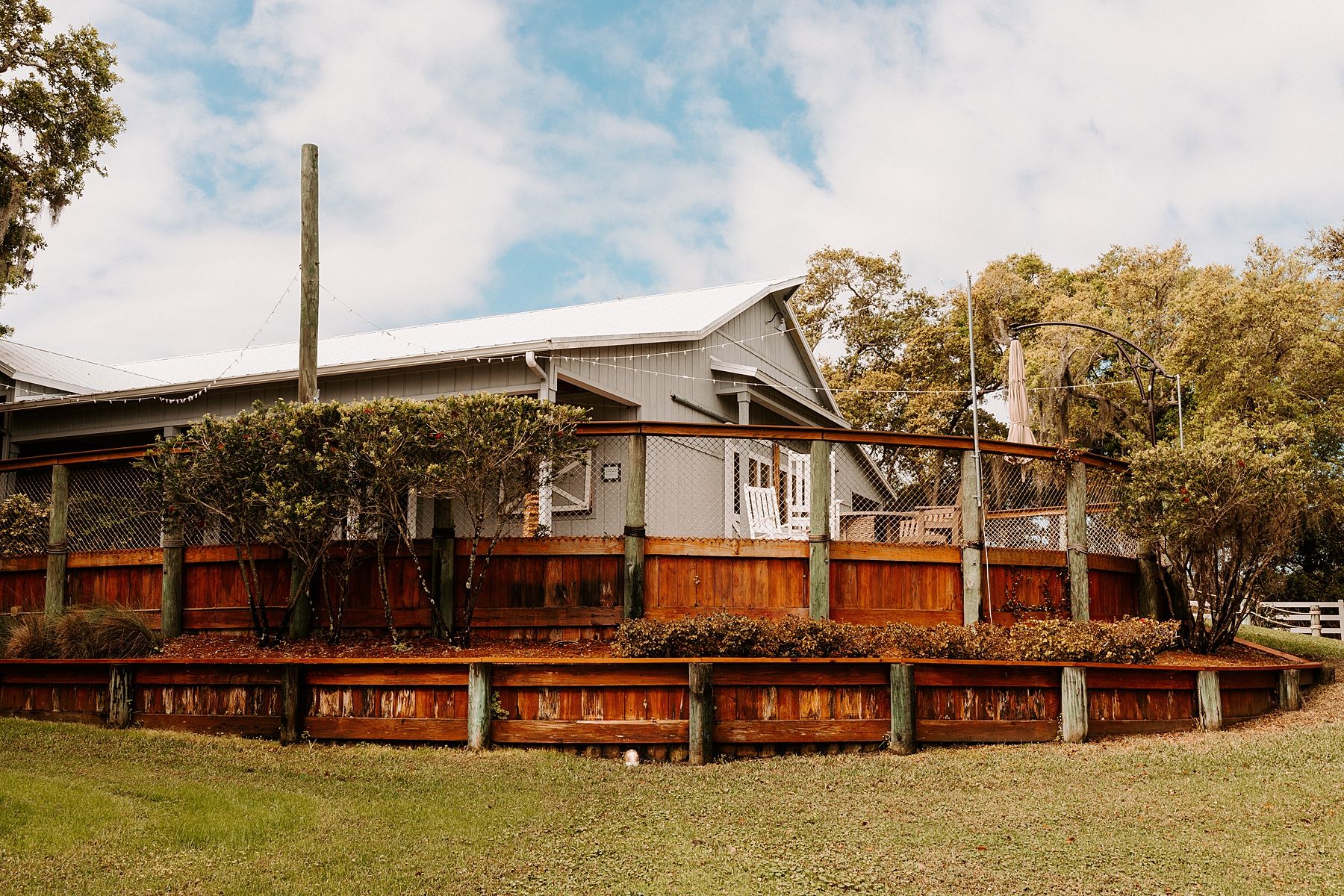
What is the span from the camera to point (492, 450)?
29.7ft

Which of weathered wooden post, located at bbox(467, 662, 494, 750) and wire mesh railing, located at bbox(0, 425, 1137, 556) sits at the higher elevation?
wire mesh railing, located at bbox(0, 425, 1137, 556)

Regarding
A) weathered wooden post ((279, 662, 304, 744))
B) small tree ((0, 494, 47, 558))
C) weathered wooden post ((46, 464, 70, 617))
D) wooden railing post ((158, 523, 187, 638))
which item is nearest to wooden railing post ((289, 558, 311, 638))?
wooden railing post ((158, 523, 187, 638))

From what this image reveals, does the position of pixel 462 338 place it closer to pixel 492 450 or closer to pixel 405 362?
pixel 405 362

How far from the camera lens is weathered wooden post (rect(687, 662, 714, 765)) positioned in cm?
793

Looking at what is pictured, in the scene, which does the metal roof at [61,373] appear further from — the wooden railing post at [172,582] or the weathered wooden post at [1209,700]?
the weathered wooden post at [1209,700]

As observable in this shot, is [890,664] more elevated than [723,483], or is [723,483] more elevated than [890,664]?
[723,483]

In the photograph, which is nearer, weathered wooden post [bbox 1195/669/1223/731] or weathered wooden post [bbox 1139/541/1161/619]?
weathered wooden post [bbox 1195/669/1223/731]

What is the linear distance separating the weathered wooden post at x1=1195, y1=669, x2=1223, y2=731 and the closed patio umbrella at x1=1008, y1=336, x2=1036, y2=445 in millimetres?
3899

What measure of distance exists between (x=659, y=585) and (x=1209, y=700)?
194 inches

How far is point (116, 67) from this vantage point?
58.6 ft

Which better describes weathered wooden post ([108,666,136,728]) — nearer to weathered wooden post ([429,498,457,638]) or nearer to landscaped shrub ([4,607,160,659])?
landscaped shrub ([4,607,160,659])

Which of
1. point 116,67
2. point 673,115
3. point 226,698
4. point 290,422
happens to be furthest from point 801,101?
point 226,698

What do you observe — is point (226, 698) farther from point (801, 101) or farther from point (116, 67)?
point (801, 101)

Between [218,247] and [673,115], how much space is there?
10.6 m
